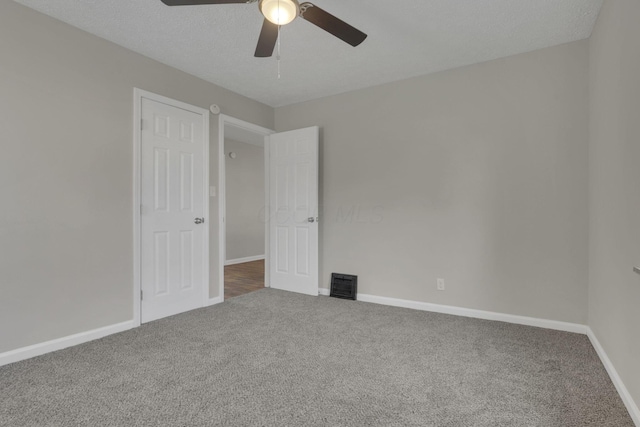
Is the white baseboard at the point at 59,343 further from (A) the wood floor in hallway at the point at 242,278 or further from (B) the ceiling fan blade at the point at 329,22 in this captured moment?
(B) the ceiling fan blade at the point at 329,22

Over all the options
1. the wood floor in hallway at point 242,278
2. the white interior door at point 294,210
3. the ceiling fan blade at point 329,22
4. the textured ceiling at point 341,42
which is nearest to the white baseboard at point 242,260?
the wood floor in hallway at point 242,278

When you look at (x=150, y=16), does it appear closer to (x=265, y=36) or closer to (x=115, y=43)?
(x=115, y=43)

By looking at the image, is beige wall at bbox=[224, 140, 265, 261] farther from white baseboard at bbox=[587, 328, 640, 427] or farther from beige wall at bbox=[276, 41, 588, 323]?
white baseboard at bbox=[587, 328, 640, 427]

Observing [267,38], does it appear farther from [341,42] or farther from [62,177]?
[62,177]

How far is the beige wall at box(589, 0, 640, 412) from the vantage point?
A: 161 centimetres

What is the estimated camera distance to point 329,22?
184 centimetres

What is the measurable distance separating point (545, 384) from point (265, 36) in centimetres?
271

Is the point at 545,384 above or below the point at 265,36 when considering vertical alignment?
below

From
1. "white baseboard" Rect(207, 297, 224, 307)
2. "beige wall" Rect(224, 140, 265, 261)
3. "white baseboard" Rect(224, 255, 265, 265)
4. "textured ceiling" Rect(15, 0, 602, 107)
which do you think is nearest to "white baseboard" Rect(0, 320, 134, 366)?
"white baseboard" Rect(207, 297, 224, 307)

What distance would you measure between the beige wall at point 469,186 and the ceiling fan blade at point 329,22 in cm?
166

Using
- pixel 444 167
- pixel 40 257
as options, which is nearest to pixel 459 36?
pixel 444 167

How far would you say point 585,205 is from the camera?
2.63m

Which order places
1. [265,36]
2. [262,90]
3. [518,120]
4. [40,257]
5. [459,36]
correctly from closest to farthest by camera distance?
[265,36] → [40,257] → [459,36] → [518,120] → [262,90]

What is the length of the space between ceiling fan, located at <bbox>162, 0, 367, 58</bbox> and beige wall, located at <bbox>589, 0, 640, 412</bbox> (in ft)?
4.89
